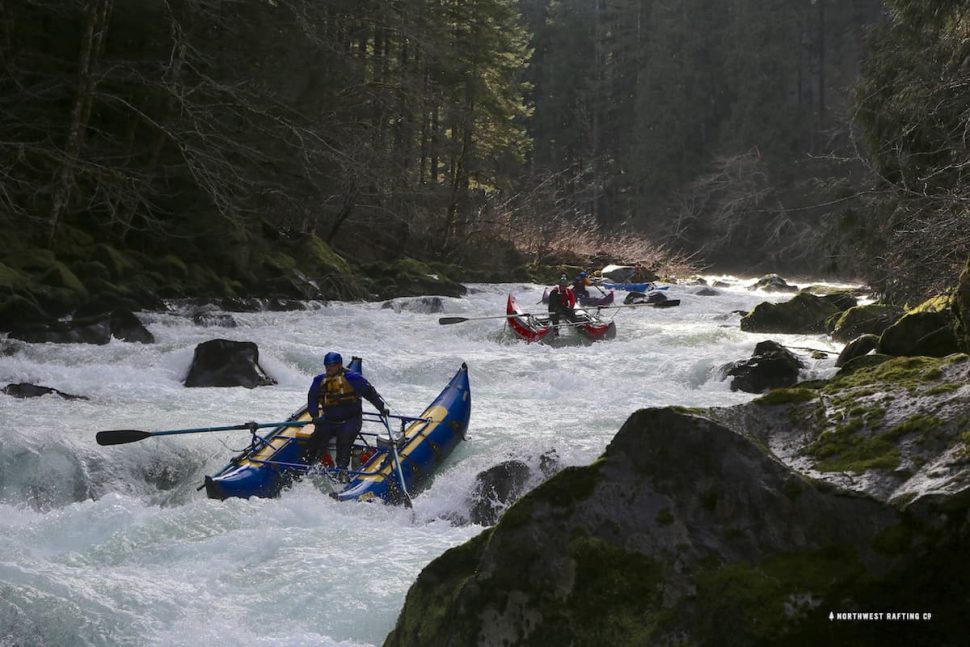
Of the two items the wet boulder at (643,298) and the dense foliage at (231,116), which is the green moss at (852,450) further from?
the wet boulder at (643,298)

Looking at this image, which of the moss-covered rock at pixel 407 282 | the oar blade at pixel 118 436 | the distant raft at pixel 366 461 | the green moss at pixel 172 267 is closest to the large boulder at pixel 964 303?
the distant raft at pixel 366 461

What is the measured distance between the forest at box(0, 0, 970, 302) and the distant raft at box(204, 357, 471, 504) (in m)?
4.08

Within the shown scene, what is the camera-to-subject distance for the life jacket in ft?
23.5

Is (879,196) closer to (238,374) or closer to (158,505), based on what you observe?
(238,374)

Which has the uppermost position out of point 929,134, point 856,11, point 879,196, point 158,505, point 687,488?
point 856,11

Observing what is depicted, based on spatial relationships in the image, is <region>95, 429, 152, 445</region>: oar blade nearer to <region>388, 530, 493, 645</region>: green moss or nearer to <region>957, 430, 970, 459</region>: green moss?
<region>388, 530, 493, 645</region>: green moss

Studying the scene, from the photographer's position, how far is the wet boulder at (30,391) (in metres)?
8.77

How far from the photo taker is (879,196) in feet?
37.6

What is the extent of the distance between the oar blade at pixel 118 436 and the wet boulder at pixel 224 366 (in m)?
3.48

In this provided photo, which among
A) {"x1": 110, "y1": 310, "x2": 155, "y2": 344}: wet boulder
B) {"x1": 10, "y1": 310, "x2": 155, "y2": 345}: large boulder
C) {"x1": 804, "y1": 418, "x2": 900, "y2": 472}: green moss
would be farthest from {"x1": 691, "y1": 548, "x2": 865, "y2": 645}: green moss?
{"x1": 110, "y1": 310, "x2": 155, "y2": 344}: wet boulder

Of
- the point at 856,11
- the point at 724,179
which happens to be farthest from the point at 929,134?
the point at 856,11

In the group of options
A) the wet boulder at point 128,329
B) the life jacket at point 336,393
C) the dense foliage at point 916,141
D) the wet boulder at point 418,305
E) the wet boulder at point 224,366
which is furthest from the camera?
the wet boulder at point 418,305

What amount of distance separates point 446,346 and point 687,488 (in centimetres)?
1157

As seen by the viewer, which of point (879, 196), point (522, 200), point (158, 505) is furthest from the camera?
point (522, 200)
